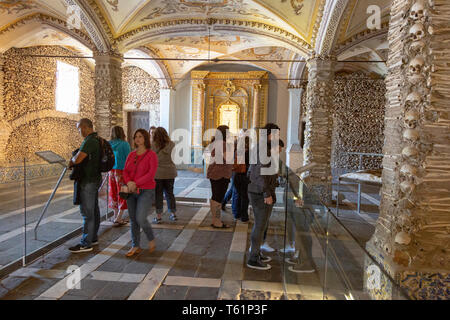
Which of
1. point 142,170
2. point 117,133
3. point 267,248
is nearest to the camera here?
point 142,170

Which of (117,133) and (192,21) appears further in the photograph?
(192,21)

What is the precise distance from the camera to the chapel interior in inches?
73.7

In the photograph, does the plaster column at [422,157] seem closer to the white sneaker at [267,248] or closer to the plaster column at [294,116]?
the white sneaker at [267,248]

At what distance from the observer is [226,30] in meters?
7.37

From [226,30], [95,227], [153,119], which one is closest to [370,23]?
[226,30]

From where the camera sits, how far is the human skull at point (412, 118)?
73.6 inches

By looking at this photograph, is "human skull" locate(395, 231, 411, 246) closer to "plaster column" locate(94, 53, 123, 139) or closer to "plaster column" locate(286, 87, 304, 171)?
"plaster column" locate(94, 53, 123, 139)

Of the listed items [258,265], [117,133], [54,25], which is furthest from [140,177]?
[54,25]

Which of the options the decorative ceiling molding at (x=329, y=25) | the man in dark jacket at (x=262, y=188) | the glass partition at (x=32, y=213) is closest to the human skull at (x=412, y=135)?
the man in dark jacket at (x=262, y=188)

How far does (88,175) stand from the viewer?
3100 millimetres

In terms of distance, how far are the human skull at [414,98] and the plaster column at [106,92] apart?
643 cm

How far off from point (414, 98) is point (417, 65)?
0.22 m

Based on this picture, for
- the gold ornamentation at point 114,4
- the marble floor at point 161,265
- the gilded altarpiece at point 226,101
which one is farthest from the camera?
the gilded altarpiece at point 226,101

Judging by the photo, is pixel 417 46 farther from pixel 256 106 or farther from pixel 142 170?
pixel 256 106
